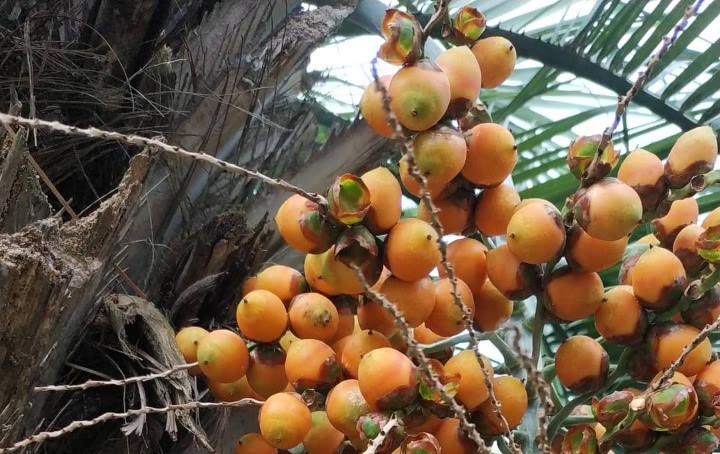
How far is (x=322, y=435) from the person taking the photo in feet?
2.66

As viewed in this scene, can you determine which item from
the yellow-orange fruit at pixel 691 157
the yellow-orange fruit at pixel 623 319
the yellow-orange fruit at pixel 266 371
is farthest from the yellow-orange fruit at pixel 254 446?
the yellow-orange fruit at pixel 691 157

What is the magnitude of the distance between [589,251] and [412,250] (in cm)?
16

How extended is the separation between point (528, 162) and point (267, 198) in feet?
1.73

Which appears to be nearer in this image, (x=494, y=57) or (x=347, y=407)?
(x=347, y=407)

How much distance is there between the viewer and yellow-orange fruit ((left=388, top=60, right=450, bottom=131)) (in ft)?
2.36

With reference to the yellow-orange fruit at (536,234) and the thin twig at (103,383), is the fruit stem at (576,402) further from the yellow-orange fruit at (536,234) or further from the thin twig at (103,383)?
the thin twig at (103,383)

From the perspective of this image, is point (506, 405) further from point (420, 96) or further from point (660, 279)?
point (420, 96)

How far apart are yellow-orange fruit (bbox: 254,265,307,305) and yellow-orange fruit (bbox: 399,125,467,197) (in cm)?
21

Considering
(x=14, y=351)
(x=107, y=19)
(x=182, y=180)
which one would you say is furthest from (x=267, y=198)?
(x=14, y=351)

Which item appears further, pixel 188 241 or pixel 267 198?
pixel 267 198

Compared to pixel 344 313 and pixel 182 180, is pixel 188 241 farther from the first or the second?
pixel 344 313

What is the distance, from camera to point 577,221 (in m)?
0.72

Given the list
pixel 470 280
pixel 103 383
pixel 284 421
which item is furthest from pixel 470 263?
pixel 103 383

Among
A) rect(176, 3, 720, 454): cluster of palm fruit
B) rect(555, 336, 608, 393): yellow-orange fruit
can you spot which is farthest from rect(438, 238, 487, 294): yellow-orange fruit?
rect(555, 336, 608, 393): yellow-orange fruit
